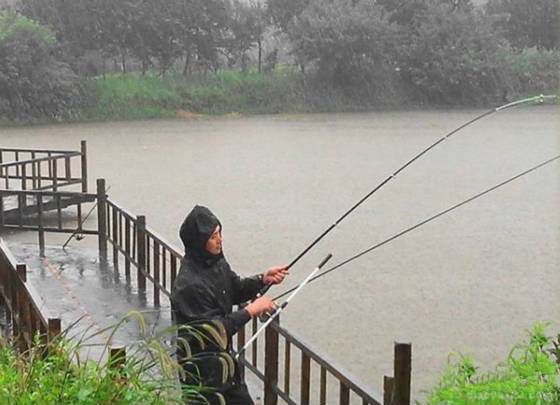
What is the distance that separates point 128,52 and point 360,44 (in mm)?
6777

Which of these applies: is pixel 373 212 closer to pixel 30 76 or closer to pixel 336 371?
pixel 336 371

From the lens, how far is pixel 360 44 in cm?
2798

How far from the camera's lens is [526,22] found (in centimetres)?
3116

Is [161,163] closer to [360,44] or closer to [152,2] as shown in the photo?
[152,2]

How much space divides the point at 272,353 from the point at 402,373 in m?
0.93

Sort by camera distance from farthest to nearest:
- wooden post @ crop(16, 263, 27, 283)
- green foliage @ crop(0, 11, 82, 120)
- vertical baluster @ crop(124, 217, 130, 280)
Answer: green foliage @ crop(0, 11, 82, 120) < vertical baluster @ crop(124, 217, 130, 280) < wooden post @ crop(16, 263, 27, 283)

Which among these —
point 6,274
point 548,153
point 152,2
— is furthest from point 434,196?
point 152,2

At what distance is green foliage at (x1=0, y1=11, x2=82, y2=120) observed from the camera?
23141mm

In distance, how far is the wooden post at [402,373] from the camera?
264 centimetres

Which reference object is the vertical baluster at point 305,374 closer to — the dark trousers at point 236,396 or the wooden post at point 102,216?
the dark trousers at point 236,396

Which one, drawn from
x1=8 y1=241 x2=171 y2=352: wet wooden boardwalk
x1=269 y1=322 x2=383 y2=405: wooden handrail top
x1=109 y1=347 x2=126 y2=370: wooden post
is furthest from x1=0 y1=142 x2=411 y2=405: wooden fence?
x1=109 y1=347 x2=126 y2=370: wooden post

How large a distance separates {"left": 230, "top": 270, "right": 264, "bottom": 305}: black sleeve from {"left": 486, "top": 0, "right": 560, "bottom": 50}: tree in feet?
92.3

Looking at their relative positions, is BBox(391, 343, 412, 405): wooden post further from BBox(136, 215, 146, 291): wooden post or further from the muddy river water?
BBox(136, 215, 146, 291): wooden post

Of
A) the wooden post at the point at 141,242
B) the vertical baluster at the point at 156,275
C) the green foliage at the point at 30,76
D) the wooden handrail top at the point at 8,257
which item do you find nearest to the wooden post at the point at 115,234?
the wooden post at the point at 141,242
